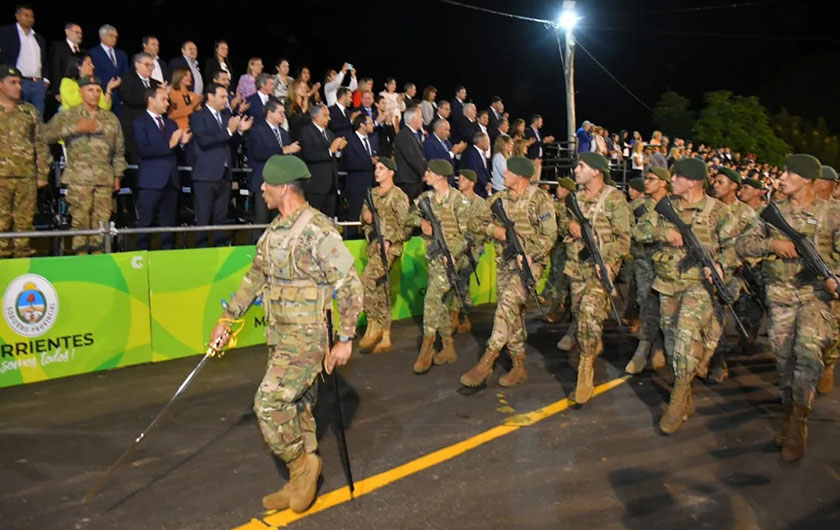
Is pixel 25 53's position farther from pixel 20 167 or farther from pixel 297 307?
pixel 297 307

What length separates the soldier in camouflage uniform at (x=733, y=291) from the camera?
25.2ft

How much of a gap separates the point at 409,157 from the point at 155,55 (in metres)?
4.14

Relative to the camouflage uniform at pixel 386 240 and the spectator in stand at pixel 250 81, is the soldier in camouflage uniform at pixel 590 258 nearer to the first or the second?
the camouflage uniform at pixel 386 240

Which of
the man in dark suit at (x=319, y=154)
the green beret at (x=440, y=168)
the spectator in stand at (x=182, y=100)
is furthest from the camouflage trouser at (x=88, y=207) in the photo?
the green beret at (x=440, y=168)

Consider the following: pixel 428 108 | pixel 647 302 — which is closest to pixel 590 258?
pixel 647 302

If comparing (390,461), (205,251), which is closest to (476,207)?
(205,251)

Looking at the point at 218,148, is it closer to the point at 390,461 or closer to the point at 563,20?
the point at 390,461

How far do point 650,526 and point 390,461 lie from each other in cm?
194

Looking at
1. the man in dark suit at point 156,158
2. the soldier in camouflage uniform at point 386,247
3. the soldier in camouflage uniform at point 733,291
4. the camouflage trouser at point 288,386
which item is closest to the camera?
the camouflage trouser at point 288,386

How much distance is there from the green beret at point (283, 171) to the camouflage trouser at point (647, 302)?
4.97 m

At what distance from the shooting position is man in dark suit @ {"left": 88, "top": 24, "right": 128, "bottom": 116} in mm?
9938

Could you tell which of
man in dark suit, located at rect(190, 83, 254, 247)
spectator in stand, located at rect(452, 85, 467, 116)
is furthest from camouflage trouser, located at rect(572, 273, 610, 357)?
spectator in stand, located at rect(452, 85, 467, 116)

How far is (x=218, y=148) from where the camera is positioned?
31.2 ft

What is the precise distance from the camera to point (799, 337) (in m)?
5.80
